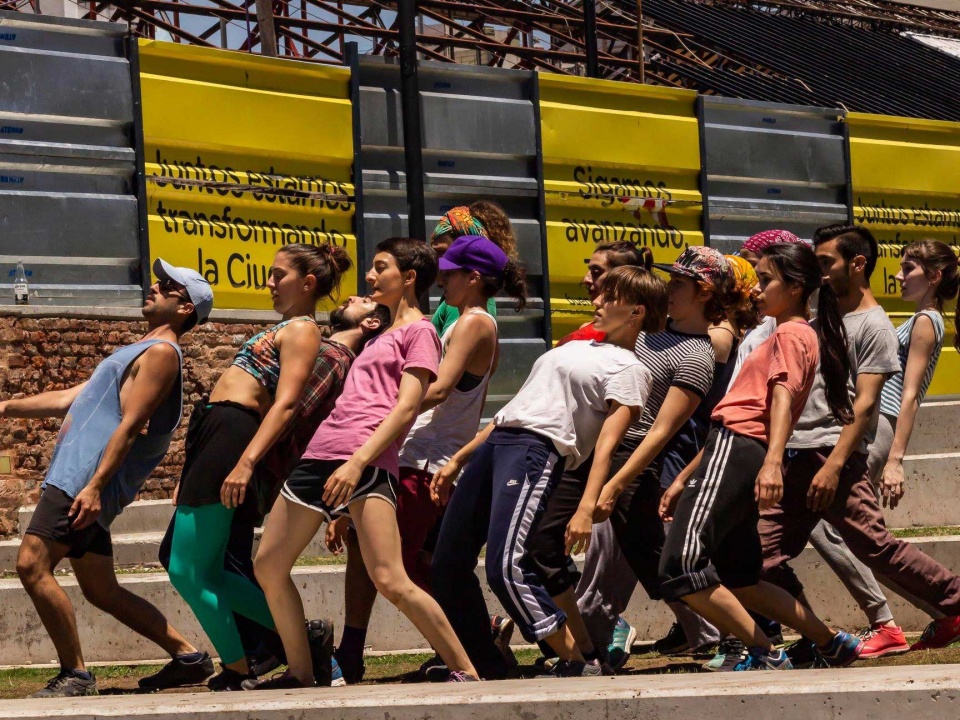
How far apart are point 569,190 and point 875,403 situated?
554 cm

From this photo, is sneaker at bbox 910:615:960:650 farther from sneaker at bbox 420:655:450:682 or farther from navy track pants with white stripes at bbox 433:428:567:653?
sneaker at bbox 420:655:450:682

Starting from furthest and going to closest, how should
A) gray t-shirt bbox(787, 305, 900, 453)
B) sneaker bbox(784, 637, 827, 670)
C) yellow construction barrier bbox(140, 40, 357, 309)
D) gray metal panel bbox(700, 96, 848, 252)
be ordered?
gray metal panel bbox(700, 96, 848, 252) → yellow construction barrier bbox(140, 40, 357, 309) → sneaker bbox(784, 637, 827, 670) → gray t-shirt bbox(787, 305, 900, 453)

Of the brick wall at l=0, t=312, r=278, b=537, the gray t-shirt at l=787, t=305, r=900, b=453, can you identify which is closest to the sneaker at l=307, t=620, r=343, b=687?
the gray t-shirt at l=787, t=305, r=900, b=453

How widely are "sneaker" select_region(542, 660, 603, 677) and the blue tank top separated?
180 cm

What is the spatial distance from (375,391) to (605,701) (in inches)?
67.3

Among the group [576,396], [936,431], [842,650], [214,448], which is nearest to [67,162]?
[214,448]

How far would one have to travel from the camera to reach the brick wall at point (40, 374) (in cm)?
862

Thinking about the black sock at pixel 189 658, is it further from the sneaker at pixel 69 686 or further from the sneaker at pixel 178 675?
the sneaker at pixel 69 686

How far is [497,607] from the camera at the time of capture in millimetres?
6957

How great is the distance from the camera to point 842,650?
5578 mm

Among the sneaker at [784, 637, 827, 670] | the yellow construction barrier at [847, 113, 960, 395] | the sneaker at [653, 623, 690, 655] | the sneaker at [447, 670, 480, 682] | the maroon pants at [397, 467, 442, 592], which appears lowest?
the sneaker at [653, 623, 690, 655]

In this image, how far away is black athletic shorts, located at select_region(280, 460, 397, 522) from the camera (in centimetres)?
514

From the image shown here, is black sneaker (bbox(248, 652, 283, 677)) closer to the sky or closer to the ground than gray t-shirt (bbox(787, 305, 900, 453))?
closer to the ground

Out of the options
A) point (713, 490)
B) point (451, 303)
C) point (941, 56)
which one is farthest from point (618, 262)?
point (941, 56)
